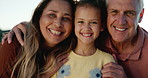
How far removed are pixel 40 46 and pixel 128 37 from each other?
121 centimetres

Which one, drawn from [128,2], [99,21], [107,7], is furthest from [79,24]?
[128,2]

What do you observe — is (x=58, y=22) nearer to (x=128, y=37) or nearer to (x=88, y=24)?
(x=88, y=24)

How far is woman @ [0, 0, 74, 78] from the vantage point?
3035 millimetres

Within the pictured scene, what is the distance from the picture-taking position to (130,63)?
10.1 ft

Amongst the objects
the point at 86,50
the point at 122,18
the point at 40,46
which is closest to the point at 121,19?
the point at 122,18

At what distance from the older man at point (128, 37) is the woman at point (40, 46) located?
1.86ft

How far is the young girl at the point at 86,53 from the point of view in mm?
2863

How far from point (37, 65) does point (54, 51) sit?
31 centimetres

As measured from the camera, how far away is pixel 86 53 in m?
3.04

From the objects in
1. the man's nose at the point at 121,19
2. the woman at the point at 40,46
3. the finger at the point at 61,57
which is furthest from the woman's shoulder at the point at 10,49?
the man's nose at the point at 121,19

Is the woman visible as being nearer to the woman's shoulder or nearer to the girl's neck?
the woman's shoulder

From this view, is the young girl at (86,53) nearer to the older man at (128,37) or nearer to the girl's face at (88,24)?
the girl's face at (88,24)

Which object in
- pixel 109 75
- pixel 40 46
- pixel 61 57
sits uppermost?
pixel 40 46

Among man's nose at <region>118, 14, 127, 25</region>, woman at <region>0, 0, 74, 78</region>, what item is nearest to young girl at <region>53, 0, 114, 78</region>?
woman at <region>0, 0, 74, 78</region>
